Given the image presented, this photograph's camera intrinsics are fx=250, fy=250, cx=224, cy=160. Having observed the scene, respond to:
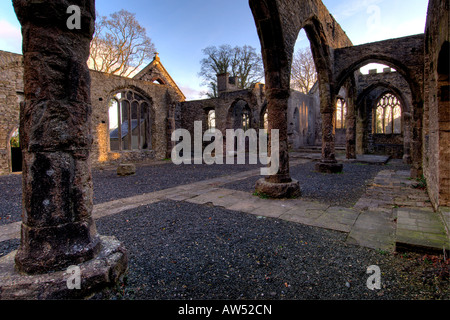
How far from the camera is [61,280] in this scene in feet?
5.53

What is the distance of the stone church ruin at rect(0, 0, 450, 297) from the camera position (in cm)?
179

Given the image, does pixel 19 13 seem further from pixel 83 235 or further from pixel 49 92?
pixel 83 235

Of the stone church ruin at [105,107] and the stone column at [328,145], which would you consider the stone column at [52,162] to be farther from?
the stone column at [328,145]

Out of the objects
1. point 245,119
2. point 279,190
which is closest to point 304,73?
point 245,119

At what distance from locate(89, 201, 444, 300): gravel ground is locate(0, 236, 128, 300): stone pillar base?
20 cm

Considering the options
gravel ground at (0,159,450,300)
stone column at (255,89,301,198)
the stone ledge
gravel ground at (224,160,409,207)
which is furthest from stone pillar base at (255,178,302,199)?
the stone ledge

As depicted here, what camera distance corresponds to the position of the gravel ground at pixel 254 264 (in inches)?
79.4

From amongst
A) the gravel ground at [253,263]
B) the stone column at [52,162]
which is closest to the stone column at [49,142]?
the stone column at [52,162]

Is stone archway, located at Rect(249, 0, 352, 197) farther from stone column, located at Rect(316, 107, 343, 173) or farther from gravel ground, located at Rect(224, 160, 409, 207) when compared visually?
stone column, located at Rect(316, 107, 343, 173)

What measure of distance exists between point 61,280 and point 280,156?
4378 mm

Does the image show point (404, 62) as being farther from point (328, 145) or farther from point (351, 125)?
point (351, 125)

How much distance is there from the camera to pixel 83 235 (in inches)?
75.7

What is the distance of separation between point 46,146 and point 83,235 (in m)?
0.72

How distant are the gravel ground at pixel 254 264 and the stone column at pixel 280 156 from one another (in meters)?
1.52
